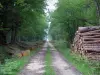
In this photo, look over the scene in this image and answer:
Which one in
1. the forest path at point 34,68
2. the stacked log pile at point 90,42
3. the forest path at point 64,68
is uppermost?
the stacked log pile at point 90,42

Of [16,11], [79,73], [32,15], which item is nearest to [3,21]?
[16,11]

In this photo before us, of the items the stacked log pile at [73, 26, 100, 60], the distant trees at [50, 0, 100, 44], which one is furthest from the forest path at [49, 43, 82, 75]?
the distant trees at [50, 0, 100, 44]

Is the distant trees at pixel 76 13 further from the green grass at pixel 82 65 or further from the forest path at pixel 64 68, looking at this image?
the forest path at pixel 64 68

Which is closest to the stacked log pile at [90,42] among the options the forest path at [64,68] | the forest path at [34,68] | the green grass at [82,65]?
the green grass at [82,65]

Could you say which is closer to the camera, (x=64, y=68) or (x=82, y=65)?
(x=64, y=68)

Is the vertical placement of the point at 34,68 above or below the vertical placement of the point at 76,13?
below

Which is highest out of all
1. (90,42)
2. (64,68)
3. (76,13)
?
(76,13)

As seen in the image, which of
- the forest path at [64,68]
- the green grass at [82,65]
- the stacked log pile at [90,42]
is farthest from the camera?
the stacked log pile at [90,42]

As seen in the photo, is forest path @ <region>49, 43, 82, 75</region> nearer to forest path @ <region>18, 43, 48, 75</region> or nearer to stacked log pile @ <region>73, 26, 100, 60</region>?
forest path @ <region>18, 43, 48, 75</region>

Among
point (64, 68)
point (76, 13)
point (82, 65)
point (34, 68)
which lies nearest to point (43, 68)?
point (34, 68)

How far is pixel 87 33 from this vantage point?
2281 cm

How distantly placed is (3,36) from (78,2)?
12456 mm

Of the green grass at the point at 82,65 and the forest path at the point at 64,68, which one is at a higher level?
the green grass at the point at 82,65

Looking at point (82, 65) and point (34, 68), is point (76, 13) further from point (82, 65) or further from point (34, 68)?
point (34, 68)
